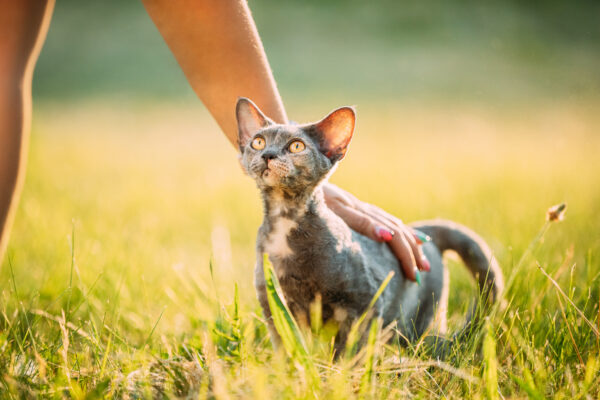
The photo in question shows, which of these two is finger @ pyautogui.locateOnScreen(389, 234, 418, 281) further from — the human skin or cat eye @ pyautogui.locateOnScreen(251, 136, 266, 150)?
cat eye @ pyautogui.locateOnScreen(251, 136, 266, 150)

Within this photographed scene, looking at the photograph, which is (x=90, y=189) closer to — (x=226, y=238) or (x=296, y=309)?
(x=226, y=238)

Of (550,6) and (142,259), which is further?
(550,6)

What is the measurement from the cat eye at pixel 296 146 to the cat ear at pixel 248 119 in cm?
14

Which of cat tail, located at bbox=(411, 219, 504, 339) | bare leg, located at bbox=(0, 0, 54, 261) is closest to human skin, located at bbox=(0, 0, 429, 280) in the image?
bare leg, located at bbox=(0, 0, 54, 261)

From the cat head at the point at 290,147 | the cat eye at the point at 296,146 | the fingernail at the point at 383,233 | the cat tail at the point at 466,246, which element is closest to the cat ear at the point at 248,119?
the cat head at the point at 290,147

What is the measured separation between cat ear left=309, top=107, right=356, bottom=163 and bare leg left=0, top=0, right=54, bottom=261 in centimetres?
84

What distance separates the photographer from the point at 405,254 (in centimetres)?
151

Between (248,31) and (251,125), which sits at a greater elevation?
(248,31)

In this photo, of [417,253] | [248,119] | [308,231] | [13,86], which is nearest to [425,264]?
[417,253]

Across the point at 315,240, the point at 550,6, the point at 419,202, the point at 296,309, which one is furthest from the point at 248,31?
the point at 550,6

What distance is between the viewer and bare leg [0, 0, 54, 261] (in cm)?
135

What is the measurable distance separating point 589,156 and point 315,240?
4.45 m

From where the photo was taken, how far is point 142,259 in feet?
7.45

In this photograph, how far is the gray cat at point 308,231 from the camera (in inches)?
51.6
